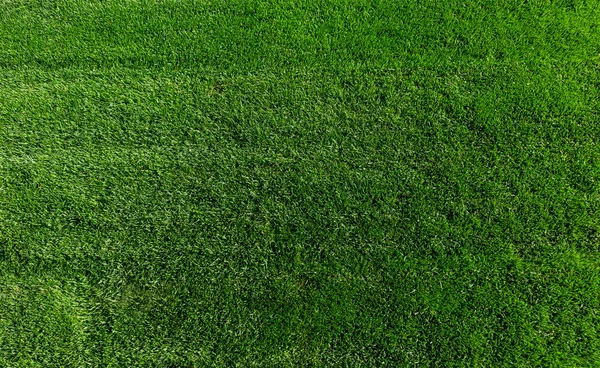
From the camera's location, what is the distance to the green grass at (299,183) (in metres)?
2.26

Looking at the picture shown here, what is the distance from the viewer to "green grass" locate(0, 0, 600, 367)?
89.0 inches

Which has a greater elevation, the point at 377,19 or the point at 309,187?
the point at 377,19

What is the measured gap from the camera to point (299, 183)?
97.0 inches

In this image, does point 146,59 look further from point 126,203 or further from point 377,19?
point 377,19

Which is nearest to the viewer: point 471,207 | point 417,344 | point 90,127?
point 417,344

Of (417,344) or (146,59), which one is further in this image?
(146,59)

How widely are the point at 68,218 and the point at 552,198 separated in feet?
9.45

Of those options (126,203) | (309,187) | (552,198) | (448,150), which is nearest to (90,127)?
(126,203)

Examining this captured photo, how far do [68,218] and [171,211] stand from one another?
2.02ft

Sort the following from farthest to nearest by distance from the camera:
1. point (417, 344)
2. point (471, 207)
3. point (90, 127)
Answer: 1. point (90, 127)
2. point (471, 207)
3. point (417, 344)

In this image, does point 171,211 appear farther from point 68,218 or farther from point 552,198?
point 552,198

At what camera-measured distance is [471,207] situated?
7.91 ft

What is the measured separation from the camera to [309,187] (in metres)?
2.46

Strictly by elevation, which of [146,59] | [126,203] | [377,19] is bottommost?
[126,203]
